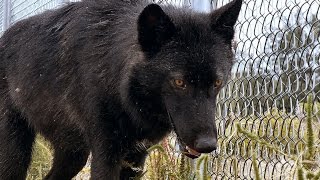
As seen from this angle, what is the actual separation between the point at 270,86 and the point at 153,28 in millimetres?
1183

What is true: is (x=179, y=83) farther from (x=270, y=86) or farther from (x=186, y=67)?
(x=270, y=86)

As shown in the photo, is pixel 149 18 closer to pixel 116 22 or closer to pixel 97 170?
pixel 116 22

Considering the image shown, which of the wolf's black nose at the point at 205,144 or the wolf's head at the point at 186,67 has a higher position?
the wolf's head at the point at 186,67

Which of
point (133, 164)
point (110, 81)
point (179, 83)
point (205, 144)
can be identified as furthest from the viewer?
point (133, 164)

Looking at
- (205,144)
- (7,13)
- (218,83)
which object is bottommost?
(7,13)

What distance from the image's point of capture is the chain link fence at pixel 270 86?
10.2 ft

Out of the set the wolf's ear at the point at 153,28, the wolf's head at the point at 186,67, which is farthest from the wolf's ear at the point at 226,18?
the wolf's ear at the point at 153,28

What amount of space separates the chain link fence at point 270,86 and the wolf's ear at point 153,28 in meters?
0.71

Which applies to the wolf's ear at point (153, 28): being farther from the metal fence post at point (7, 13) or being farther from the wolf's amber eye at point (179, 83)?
the metal fence post at point (7, 13)

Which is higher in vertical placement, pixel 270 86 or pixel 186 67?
pixel 186 67

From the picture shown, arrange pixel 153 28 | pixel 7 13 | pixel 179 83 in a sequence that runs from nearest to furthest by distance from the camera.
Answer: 1. pixel 179 83
2. pixel 153 28
3. pixel 7 13

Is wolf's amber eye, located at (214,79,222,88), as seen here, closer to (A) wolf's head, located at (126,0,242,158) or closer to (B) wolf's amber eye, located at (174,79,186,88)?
(A) wolf's head, located at (126,0,242,158)

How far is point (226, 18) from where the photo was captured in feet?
10.0

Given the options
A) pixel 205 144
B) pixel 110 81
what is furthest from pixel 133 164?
pixel 205 144
